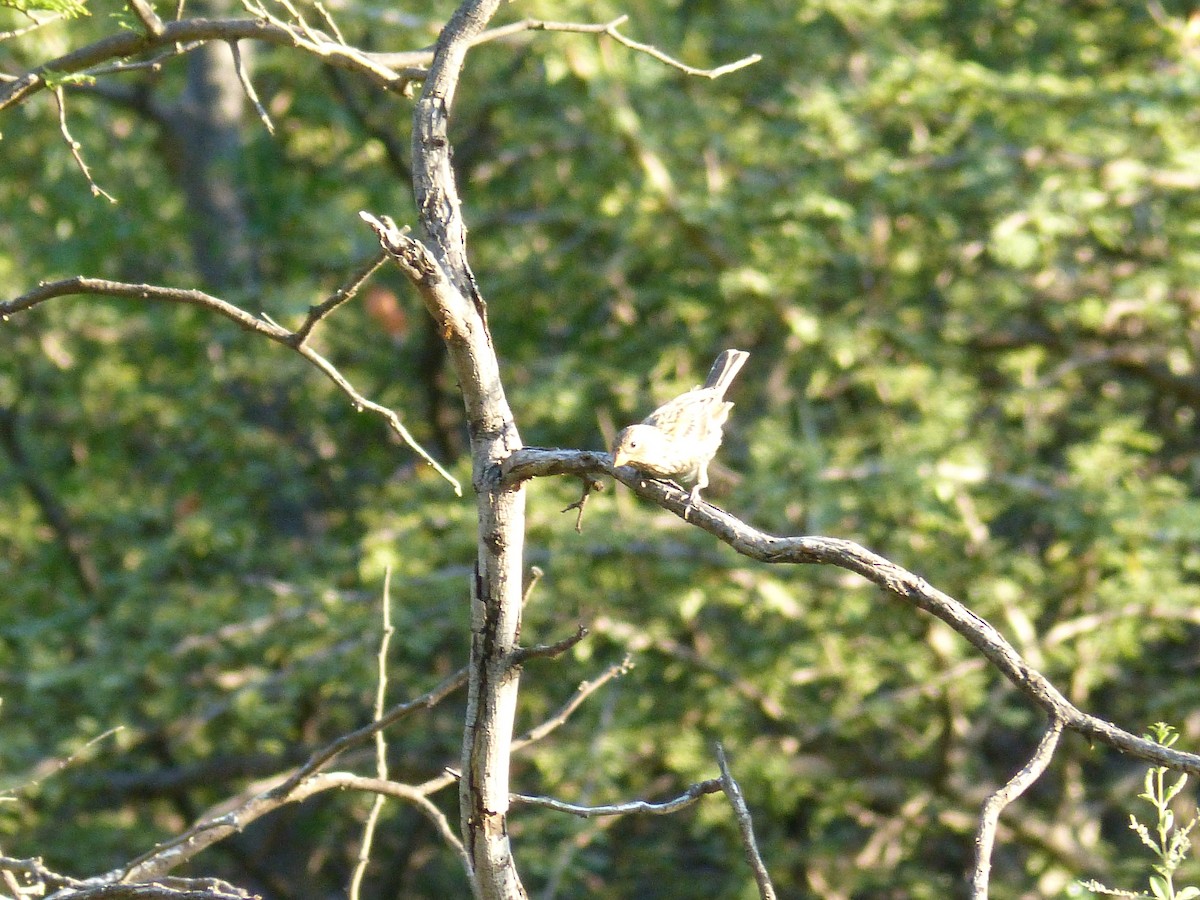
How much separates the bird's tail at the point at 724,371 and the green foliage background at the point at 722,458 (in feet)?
7.51

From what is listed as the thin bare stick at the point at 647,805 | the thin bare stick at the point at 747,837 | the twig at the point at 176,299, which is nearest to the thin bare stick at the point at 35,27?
the twig at the point at 176,299

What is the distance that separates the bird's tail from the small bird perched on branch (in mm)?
58

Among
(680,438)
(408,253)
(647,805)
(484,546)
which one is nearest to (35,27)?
(408,253)

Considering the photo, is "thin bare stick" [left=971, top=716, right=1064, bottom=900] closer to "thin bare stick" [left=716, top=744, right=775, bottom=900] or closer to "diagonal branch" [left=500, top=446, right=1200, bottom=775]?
"diagonal branch" [left=500, top=446, right=1200, bottom=775]

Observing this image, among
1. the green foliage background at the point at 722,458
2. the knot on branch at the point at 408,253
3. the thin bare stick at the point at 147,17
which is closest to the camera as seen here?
the knot on branch at the point at 408,253

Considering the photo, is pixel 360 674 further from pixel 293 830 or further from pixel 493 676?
pixel 493 676

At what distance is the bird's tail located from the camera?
313 centimetres

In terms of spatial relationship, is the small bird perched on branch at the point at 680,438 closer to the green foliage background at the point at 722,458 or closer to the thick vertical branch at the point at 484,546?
the thick vertical branch at the point at 484,546

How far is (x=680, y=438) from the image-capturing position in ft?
8.83

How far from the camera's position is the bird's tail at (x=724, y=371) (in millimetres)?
3127

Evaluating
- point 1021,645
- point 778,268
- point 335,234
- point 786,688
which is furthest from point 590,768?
point 335,234

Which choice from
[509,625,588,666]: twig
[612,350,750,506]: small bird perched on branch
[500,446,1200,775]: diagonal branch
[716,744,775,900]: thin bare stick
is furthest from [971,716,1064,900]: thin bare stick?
[612,350,750,506]: small bird perched on branch

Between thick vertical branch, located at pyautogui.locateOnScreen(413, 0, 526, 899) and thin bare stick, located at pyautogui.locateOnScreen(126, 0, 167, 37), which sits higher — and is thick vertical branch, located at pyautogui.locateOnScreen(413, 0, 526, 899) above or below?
below

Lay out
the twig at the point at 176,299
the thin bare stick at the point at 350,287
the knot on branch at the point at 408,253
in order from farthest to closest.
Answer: the twig at the point at 176,299 → the thin bare stick at the point at 350,287 → the knot on branch at the point at 408,253
